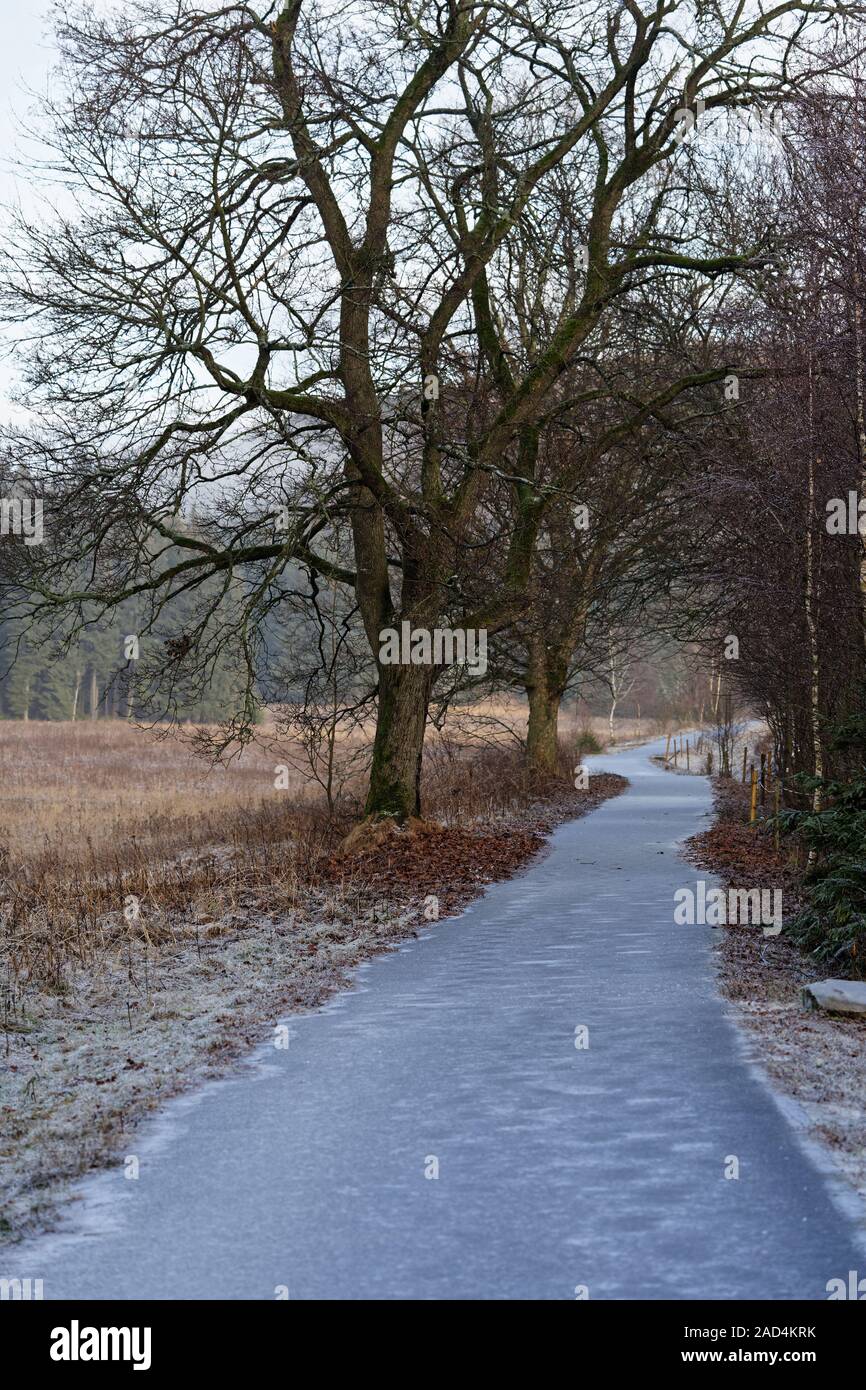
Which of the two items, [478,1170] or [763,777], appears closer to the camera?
[478,1170]

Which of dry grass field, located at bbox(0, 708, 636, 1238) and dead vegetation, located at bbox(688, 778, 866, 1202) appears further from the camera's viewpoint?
dry grass field, located at bbox(0, 708, 636, 1238)

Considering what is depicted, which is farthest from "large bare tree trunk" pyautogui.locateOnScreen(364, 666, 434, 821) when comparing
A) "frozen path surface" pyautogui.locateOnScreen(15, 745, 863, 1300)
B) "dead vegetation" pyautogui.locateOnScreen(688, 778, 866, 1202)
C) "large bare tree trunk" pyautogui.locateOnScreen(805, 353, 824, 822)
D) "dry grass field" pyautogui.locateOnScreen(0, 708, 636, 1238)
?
"frozen path surface" pyautogui.locateOnScreen(15, 745, 863, 1300)

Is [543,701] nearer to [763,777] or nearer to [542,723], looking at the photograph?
[542,723]

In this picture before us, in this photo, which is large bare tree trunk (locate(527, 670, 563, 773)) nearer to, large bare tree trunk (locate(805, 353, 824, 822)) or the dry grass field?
the dry grass field

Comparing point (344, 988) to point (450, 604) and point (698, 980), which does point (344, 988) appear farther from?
point (450, 604)

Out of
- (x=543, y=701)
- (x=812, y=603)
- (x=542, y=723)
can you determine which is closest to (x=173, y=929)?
(x=812, y=603)

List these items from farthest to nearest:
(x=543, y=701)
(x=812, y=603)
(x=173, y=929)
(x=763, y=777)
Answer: (x=543, y=701)
(x=763, y=777)
(x=812, y=603)
(x=173, y=929)

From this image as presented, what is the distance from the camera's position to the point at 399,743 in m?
18.0

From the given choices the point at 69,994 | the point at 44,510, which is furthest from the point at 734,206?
the point at 69,994

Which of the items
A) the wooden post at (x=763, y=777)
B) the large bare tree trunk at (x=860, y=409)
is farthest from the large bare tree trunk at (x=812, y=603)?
the wooden post at (x=763, y=777)

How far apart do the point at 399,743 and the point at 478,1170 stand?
12.1 meters

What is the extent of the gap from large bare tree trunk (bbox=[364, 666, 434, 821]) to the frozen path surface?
7756 mm

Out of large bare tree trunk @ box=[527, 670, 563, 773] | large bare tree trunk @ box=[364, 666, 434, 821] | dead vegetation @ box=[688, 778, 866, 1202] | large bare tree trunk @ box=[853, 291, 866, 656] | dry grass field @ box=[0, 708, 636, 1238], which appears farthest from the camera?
large bare tree trunk @ box=[527, 670, 563, 773]

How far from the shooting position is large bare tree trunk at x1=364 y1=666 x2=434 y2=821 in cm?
1791
